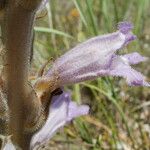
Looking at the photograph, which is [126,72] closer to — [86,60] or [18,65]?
[86,60]

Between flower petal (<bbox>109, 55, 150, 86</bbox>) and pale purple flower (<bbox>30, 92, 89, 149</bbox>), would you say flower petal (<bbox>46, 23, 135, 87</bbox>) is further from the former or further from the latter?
pale purple flower (<bbox>30, 92, 89, 149</bbox>)

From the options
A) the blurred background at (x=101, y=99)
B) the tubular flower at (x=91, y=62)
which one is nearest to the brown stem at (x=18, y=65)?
the tubular flower at (x=91, y=62)

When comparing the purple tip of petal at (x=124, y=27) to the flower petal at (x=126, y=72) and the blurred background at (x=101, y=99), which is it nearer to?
the flower petal at (x=126, y=72)

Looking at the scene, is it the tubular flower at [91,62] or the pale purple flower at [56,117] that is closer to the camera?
the tubular flower at [91,62]

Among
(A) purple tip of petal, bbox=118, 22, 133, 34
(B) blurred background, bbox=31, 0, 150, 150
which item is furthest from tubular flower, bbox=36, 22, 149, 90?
(B) blurred background, bbox=31, 0, 150, 150

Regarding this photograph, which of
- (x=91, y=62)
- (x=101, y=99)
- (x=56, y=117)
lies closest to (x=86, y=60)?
(x=91, y=62)

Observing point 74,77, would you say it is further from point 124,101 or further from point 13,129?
point 124,101

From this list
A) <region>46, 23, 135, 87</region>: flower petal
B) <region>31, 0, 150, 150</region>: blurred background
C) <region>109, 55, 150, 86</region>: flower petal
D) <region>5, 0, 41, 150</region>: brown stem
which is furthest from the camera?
<region>31, 0, 150, 150</region>: blurred background

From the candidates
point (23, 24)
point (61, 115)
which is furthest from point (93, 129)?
point (23, 24)
